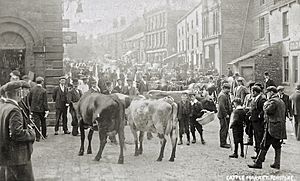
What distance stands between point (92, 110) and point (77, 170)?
1.86m

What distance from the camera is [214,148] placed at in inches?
494

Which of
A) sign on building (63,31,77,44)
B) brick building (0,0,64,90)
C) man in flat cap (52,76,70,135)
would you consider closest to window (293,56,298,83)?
sign on building (63,31,77,44)

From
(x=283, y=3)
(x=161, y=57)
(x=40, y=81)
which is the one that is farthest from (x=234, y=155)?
(x=161, y=57)

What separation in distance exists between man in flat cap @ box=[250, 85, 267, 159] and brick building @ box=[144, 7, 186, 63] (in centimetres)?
5707

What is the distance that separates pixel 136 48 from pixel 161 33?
15.5m

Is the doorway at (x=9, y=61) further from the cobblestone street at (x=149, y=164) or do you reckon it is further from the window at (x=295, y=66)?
the window at (x=295, y=66)

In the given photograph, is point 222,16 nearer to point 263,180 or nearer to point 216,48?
point 216,48

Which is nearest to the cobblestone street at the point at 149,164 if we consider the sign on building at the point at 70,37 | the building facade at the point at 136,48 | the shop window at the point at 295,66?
the sign on building at the point at 70,37

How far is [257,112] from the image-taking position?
10461 millimetres

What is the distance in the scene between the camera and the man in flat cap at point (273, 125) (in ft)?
31.3

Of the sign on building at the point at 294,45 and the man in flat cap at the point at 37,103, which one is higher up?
the sign on building at the point at 294,45

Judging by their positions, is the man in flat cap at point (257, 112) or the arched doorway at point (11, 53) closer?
the man in flat cap at point (257, 112)

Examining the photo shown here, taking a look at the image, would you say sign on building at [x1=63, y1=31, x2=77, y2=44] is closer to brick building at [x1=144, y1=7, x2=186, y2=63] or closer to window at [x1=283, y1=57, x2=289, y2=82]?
window at [x1=283, y1=57, x2=289, y2=82]

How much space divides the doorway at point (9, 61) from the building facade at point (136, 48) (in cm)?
6580
